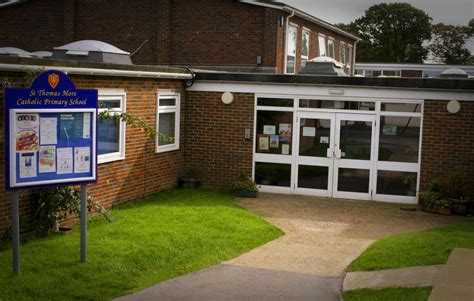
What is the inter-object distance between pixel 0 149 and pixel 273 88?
7.67 meters

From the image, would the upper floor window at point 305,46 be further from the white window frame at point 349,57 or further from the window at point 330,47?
the white window frame at point 349,57

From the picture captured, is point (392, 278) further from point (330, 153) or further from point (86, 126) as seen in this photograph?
point (330, 153)

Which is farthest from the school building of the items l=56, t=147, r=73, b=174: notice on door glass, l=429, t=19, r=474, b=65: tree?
l=429, t=19, r=474, b=65: tree

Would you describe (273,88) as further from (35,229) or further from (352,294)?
(352,294)

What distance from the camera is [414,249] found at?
9.88 m

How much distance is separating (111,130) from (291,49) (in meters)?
12.8

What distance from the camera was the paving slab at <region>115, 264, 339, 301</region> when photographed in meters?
7.77

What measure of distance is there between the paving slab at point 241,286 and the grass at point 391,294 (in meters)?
0.28

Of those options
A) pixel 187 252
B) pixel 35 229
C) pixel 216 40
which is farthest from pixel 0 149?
pixel 216 40

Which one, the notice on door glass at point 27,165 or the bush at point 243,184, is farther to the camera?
the bush at point 243,184

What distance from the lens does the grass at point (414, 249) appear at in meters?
9.12

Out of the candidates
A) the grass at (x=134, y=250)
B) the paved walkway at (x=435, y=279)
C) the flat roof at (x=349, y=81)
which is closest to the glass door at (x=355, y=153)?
the flat roof at (x=349, y=81)

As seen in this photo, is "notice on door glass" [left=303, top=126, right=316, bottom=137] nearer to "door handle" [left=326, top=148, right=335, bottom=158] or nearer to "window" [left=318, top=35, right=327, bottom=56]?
"door handle" [left=326, top=148, right=335, bottom=158]

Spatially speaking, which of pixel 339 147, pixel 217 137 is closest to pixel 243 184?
pixel 217 137
